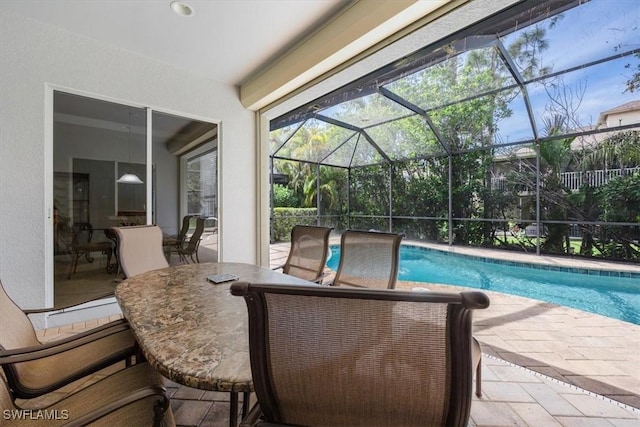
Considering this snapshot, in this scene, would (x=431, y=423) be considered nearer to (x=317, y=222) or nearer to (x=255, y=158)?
(x=255, y=158)

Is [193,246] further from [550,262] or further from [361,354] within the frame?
[550,262]

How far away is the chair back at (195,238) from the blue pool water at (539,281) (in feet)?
7.04

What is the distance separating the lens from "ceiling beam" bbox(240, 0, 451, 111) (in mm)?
2232

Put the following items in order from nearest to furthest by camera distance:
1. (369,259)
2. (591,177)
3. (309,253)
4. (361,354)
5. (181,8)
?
(361,354) → (369,259) → (181,8) → (309,253) → (591,177)

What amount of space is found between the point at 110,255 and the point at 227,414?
9.05 feet

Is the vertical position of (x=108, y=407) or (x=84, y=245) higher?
(x=84, y=245)

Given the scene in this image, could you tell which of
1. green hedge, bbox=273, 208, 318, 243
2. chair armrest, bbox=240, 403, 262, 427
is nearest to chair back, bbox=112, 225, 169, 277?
chair armrest, bbox=240, 403, 262, 427

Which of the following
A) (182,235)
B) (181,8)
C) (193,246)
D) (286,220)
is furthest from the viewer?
(286,220)

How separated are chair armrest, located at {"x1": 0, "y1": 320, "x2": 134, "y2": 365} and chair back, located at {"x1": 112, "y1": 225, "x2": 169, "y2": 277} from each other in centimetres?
102

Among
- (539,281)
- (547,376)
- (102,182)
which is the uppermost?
(102,182)

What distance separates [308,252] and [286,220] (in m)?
5.92

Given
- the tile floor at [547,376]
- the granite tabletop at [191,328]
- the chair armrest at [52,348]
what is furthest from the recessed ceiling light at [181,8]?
the tile floor at [547,376]

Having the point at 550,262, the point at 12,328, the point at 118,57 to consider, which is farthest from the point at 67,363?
the point at 550,262

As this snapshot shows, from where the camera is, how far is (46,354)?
1045mm
